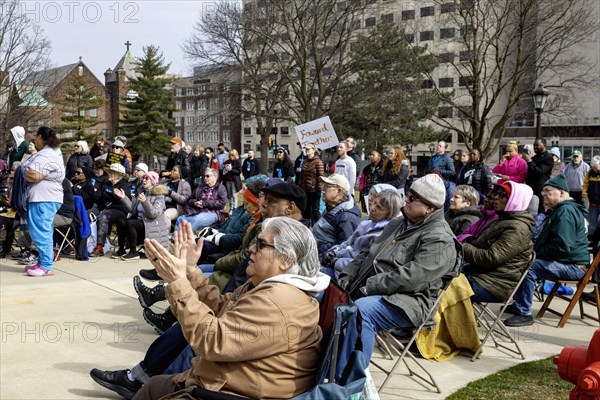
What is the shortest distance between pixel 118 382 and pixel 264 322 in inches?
89.1

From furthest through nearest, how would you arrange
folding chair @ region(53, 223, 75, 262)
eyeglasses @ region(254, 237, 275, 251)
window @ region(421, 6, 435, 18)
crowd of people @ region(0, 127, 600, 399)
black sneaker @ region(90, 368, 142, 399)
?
window @ region(421, 6, 435, 18) < folding chair @ region(53, 223, 75, 262) < black sneaker @ region(90, 368, 142, 399) < eyeglasses @ region(254, 237, 275, 251) < crowd of people @ region(0, 127, 600, 399)

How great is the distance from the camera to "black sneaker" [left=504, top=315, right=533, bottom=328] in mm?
6711

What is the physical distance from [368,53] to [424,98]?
902cm

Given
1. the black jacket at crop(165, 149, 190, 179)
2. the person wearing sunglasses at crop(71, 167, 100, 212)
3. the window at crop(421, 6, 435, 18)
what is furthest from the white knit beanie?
the window at crop(421, 6, 435, 18)

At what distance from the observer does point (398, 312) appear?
15.3 ft

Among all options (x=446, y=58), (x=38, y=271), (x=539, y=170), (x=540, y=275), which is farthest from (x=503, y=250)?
(x=446, y=58)

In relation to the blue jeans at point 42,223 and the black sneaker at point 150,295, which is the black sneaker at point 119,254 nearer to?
the blue jeans at point 42,223

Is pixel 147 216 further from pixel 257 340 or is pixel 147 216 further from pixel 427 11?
pixel 427 11

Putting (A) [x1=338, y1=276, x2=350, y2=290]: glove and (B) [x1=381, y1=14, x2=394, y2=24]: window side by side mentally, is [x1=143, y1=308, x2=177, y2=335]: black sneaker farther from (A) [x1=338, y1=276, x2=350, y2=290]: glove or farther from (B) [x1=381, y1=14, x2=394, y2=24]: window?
(B) [x1=381, y1=14, x2=394, y2=24]: window

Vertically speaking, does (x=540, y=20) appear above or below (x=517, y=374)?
above

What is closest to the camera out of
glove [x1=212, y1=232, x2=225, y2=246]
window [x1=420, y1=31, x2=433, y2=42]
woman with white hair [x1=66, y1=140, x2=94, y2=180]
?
glove [x1=212, y1=232, x2=225, y2=246]

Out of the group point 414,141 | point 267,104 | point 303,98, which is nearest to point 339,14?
point 303,98

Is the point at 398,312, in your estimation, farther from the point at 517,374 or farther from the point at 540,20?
the point at 540,20

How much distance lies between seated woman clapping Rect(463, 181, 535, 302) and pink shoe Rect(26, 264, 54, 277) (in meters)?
5.87
